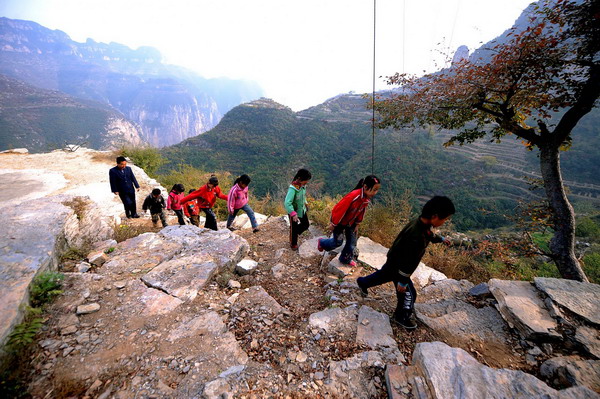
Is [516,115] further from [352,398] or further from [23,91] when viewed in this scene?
[23,91]

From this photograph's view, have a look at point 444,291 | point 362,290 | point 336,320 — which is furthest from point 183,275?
point 444,291

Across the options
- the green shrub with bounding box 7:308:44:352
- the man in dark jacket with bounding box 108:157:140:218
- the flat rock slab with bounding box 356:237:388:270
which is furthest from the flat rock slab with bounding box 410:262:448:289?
the man in dark jacket with bounding box 108:157:140:218

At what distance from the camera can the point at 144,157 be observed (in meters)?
13.6

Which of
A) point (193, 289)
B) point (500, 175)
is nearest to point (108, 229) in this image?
point (193, 289)

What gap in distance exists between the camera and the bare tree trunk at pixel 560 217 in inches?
134

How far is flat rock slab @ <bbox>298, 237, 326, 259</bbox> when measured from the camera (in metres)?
4.26

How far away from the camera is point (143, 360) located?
1872mm

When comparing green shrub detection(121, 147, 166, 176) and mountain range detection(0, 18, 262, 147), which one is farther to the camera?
mountain range detection(0, 18, 262, 147)

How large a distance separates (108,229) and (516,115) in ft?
23.4

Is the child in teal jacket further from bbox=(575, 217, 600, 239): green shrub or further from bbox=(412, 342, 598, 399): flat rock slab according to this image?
bbox=(575, 217, 600, 239): green shrub

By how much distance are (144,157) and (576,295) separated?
16699 mm

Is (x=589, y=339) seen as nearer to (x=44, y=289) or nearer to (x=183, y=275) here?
(x=183, y=275)

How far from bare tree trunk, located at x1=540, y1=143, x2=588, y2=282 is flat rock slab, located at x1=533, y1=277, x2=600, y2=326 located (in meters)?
0.99

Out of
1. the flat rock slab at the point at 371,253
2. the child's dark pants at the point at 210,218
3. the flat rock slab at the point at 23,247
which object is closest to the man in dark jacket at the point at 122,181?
the flat rock slab at the point at 23,247
